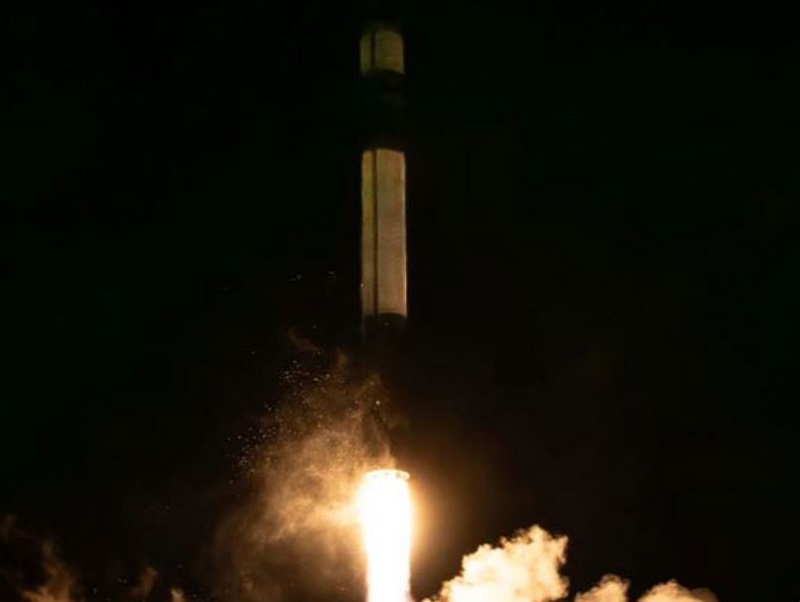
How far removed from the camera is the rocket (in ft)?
118

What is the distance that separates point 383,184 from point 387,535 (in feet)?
27.7

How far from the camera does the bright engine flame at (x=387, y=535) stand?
33812mm

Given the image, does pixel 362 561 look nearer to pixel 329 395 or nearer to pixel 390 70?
pixel 329 395

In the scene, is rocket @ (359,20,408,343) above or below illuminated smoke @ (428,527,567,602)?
above

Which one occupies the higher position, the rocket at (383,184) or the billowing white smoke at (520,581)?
the rocket at (383,184)

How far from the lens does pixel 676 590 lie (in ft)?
114

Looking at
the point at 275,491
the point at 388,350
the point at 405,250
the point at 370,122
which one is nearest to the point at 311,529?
the point at 275,491

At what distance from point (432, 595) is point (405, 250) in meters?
8.10

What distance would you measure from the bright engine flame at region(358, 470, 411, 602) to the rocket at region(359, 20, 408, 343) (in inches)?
137

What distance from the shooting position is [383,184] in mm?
37062

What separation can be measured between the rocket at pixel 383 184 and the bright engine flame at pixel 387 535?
3474 millimetres

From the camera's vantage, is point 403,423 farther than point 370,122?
No

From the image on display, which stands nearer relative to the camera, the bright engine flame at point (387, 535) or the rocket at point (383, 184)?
the bright engine flame at point (387, 535)

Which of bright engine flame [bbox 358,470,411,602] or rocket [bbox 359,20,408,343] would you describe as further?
rocket [bbox 359,20,408,343]
